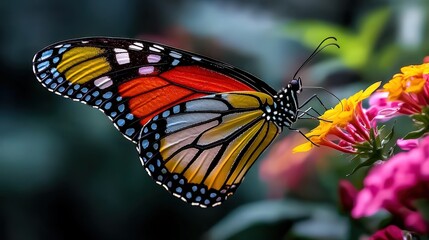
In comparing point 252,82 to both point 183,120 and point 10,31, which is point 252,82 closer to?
point 183,120

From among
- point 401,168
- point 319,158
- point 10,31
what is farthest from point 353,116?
point 10,31

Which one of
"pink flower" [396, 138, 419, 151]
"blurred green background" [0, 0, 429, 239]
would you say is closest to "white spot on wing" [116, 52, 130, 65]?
"pink flower" [396, 138, 419, 151]

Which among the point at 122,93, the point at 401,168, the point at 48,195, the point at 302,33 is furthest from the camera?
the point at 48,195

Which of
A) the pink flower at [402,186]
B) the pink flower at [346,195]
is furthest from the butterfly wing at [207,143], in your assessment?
the pink flower at [402,186]

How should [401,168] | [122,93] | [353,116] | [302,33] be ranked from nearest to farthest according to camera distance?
[401,168] < [353,116] < [122,93] < [302,33]

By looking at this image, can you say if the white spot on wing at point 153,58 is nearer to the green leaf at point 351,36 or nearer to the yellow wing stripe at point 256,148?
the yellow wing stripe at point 256,148

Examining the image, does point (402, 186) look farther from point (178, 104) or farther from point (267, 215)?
point (267, 215)
